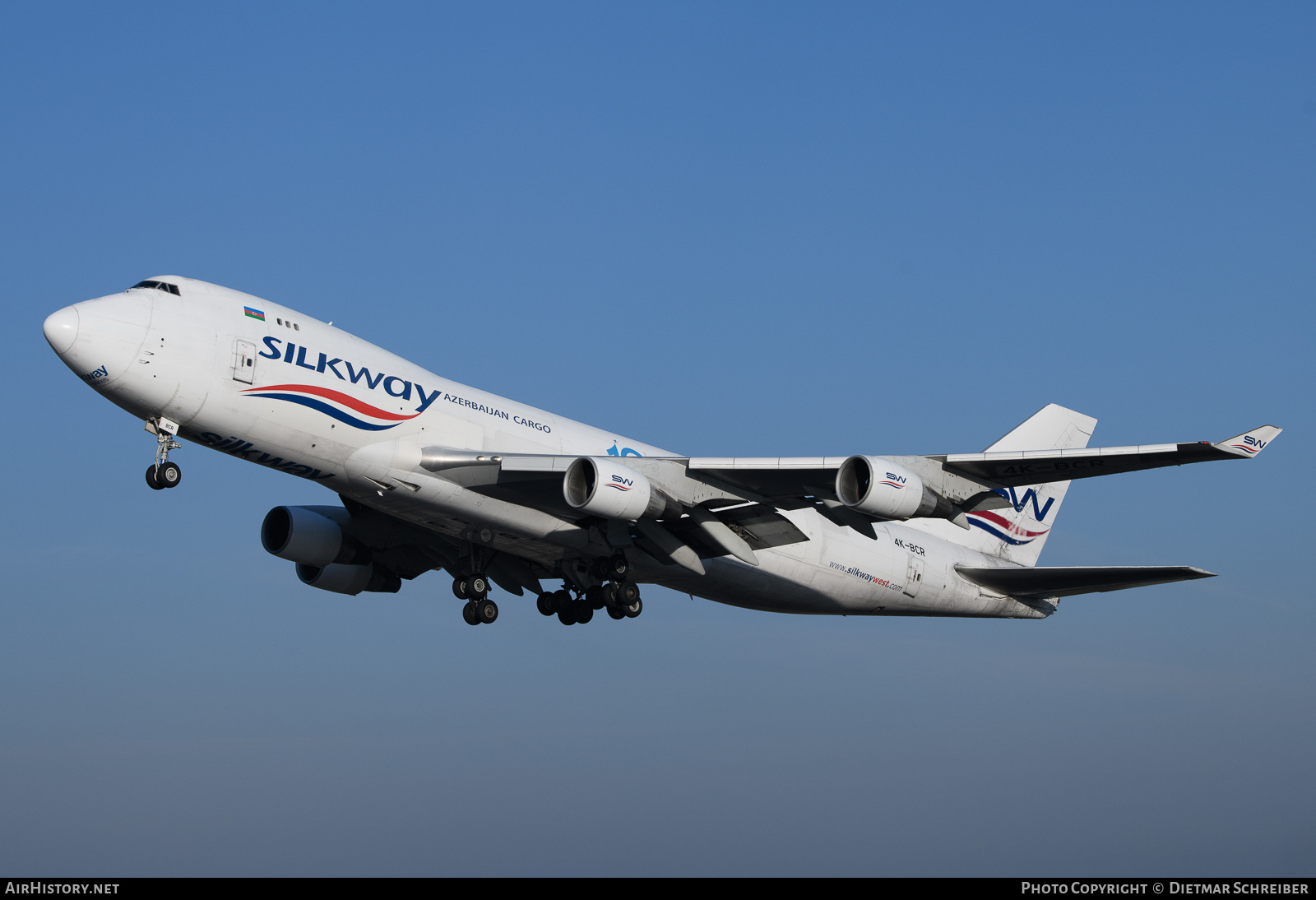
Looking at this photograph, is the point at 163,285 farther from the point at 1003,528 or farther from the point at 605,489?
the point at 1003,528

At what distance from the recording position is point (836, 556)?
1335 inches

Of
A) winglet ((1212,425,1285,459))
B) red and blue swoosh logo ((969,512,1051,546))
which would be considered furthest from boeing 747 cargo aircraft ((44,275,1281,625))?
red and blue swoosh logo ((969,512,1051,546))

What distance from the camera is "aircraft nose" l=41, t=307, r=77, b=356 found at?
24.5 m

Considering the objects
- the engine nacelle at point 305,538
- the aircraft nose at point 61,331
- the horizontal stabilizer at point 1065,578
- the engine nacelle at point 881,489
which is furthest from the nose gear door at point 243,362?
the horizontal stabilizer at point 1065,578

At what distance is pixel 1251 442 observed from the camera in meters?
23.3

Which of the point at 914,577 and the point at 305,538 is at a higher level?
the point at 914,577

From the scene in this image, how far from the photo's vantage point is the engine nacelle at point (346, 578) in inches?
1384

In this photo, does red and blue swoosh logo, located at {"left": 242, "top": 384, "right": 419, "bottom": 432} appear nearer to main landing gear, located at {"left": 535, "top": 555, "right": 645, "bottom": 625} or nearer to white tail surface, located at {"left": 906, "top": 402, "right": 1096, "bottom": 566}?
main landing gear, located at {"left": 535, "top": 555, "right": 645, "bottom": 625}

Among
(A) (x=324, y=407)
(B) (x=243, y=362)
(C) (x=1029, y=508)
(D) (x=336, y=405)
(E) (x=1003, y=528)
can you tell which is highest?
(C) (x=1029, y=508)

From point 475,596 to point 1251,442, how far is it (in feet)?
59.1

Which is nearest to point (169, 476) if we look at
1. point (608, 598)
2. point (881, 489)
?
point (608, 598)

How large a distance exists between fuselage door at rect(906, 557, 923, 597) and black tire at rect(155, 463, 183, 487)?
18894 millimetres
